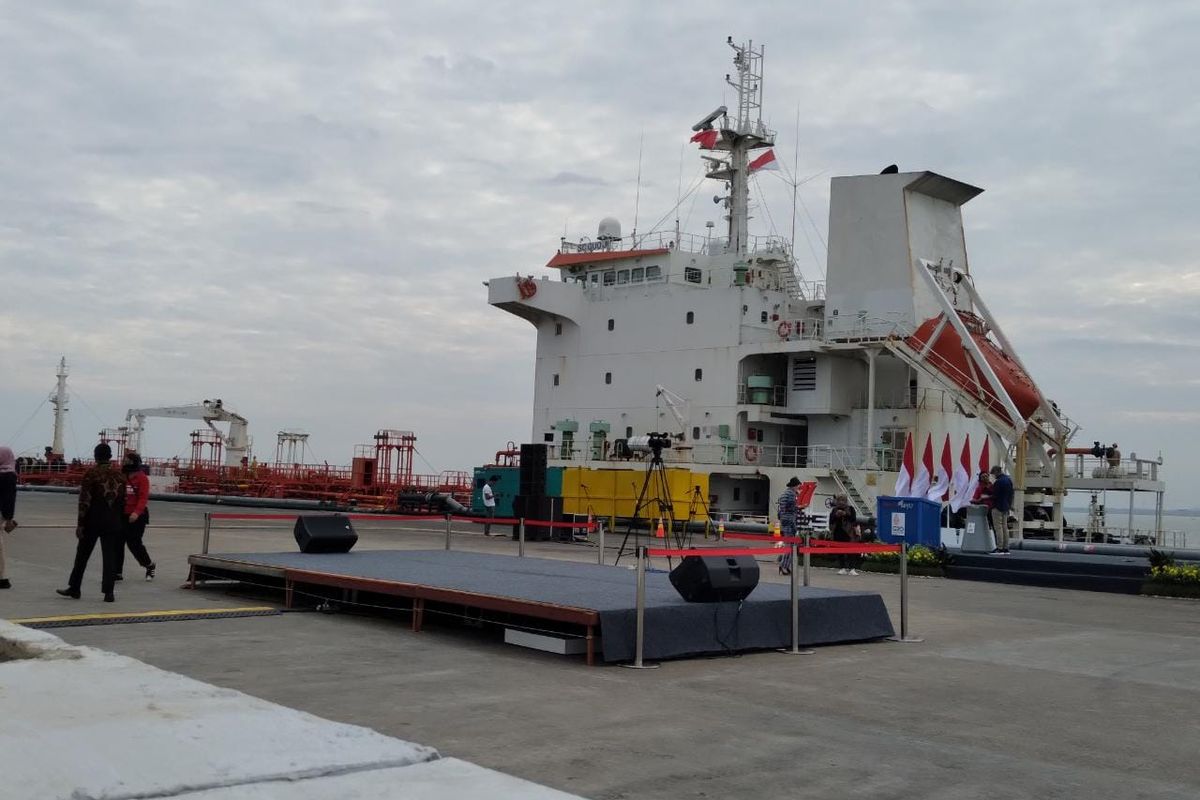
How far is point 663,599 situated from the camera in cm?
943

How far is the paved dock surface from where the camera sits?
210 inches

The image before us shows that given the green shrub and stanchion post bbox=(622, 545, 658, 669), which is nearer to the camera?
stanchion post bbox=(622, 545, 658, 669)

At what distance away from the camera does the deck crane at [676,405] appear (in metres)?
34.3

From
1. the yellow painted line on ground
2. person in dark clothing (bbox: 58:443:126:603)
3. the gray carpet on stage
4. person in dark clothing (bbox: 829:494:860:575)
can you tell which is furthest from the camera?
person in dark clothing (bbox: 829:494:860:575)

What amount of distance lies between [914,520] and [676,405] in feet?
48.4

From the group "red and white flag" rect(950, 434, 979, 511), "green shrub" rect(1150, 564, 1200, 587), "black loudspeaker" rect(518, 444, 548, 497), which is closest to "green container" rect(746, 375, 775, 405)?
"red and white flag" rect(950, 434, 979, 511)

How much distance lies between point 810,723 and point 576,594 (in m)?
3.41

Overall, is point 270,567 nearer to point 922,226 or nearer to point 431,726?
point 431,726

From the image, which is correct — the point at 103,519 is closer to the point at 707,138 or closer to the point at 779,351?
the point at 779,351

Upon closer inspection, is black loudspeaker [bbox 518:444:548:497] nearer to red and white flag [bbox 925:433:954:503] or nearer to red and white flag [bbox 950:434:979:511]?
red and white flag [bbox 925:433:954:503]

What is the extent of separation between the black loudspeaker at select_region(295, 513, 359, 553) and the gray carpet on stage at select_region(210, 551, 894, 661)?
704 millimetres

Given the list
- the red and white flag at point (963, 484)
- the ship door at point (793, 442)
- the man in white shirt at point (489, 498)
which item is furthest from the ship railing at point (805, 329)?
the man in white shirt at point (489, 498)

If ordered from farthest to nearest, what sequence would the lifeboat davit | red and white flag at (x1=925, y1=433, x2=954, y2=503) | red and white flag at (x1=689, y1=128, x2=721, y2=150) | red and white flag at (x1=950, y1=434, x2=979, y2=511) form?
red and white flag at (x1=689, y1=128, x2=721, y2=150)
the lifeboat davit
red and white flag at (x1=925, y1=433, x2=954, y2=503)
red and white flag at (x1=950, y1=434, x2=979, y2=511)

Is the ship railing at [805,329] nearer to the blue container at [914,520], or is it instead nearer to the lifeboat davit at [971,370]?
the lifeboat davit at [971,370]
